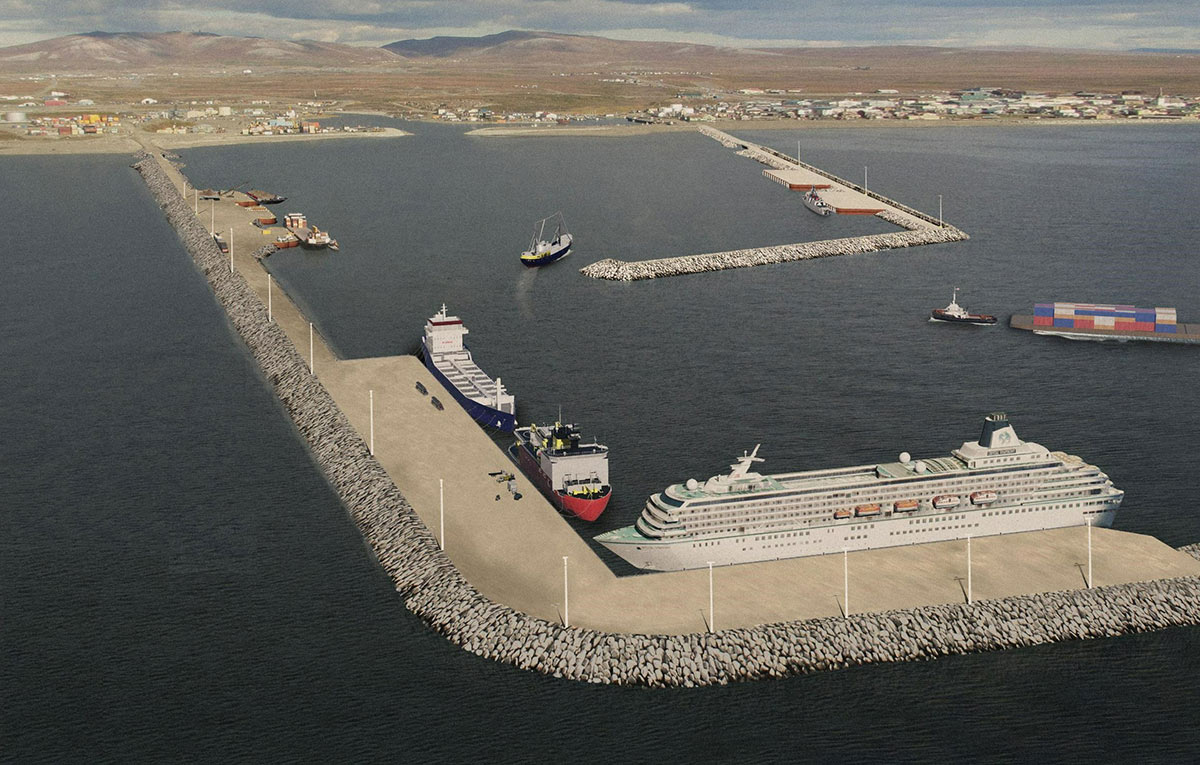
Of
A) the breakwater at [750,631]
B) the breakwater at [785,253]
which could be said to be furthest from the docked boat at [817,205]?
the breakwater at [750,631]

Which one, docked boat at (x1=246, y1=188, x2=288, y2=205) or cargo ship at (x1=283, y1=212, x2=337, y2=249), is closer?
cargo ship at (x1=283, y1=212, x2=337, y2=249)

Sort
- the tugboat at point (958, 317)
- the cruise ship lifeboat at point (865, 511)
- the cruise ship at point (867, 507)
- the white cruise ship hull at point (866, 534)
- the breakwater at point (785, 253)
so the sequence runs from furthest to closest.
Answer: the breakwater at point (785, 253)
the tugboat at point (958, 317)
the cruise ship lifeboat at point (865, 511)
the cruise ship at point (867, 507)
the white cruise ship hull at point (866, 534)

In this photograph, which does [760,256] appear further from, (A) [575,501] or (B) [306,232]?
(A) [575,501]

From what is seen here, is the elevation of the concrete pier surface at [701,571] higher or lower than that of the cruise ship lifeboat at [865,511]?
lower

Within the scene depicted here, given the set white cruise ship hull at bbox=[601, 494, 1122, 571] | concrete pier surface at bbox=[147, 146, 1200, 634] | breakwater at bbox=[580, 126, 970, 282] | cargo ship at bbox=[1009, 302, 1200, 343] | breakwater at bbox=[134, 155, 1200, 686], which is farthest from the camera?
breakwater at bbox=[580, 126, 970, 282]

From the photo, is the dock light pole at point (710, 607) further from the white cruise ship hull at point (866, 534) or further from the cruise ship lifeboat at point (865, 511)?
the cruise ship lifeboat at point (865, 511)

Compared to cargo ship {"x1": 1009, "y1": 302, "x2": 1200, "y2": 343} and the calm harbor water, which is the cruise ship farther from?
cargo ship {"x1": 1009, "y1": 302, "x2": 1200, "y2": 343}

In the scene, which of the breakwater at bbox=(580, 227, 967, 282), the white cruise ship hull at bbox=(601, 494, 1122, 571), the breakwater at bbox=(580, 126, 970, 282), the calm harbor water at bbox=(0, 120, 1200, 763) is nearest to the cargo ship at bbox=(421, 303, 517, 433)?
the calm harbor water at bbox=(0, 120, 1200, 763)

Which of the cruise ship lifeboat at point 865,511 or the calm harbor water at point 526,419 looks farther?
the cruise ship lifeboat at point 865,511
